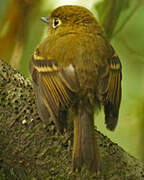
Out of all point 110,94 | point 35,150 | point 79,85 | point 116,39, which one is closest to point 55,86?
point 79,85

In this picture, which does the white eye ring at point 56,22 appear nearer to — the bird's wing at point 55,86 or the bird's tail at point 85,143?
the bird's wing at point 55,86

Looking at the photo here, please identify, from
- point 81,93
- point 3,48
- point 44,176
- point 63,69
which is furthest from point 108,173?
point 3,48

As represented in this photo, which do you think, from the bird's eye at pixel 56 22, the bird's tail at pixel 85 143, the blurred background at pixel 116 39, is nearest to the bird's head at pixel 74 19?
the bird's eye at pixel 56 22

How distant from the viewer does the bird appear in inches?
88.9

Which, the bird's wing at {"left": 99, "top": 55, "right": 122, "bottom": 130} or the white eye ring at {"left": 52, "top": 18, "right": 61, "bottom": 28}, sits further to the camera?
the white eye ring at {"left": 52, "top": 18, "right": 61, "bottom": 28}

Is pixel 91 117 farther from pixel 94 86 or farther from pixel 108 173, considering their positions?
pixel 108 173

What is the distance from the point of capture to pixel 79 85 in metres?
2.41

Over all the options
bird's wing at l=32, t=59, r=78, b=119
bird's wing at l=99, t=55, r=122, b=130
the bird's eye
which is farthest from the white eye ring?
bird's wing at l=99, t=55, r=122, b=130

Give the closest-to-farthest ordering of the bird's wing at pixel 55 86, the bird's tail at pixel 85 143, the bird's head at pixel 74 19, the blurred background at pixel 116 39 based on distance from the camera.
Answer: the bird's tail at pixel 85 143 → the bird's wing at pixel 55 86 → the bird's head at pixel 74 19 → the blurred background at pixel 116 39

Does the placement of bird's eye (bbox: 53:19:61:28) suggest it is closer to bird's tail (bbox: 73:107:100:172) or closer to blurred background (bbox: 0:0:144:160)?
blurred background (bbox: 0:0:144:160)

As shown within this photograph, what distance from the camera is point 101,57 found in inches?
102

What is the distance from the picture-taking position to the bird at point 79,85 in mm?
2258

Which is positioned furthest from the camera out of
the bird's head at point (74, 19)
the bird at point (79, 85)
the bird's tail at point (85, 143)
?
the bird's head at point (74, 19)

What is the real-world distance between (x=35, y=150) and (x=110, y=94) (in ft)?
1.68
